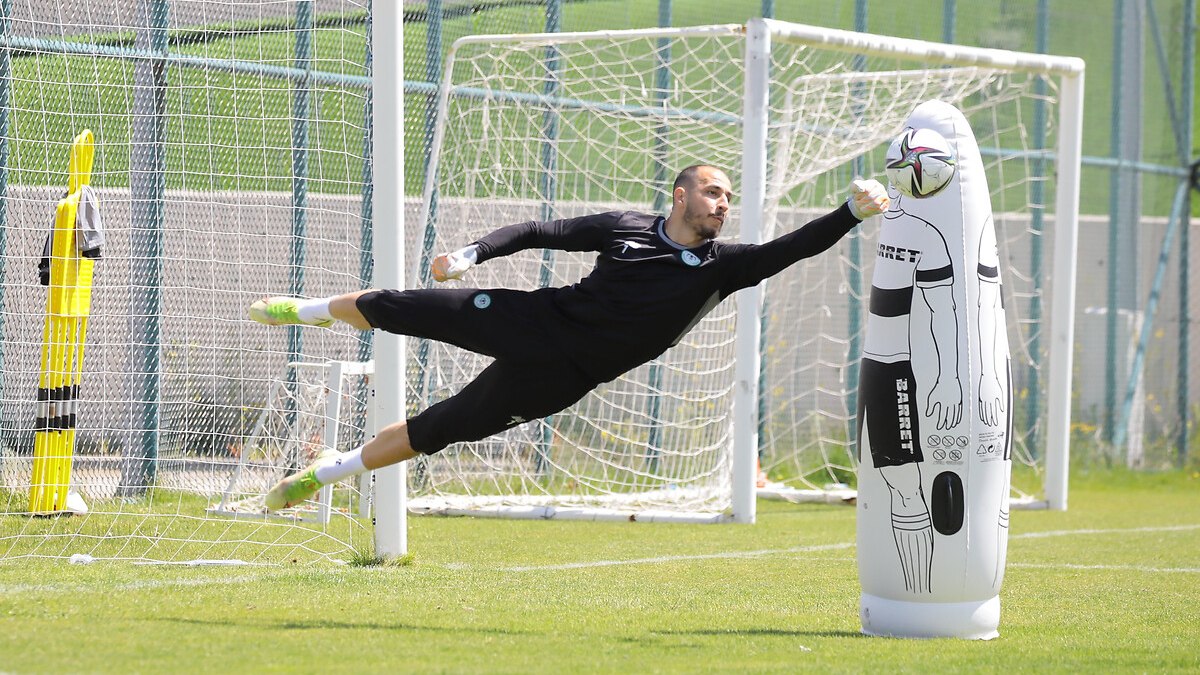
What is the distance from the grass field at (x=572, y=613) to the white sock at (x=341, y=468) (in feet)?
1.70

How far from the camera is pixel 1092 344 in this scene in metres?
19.1

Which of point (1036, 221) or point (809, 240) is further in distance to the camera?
point (1036, 221)

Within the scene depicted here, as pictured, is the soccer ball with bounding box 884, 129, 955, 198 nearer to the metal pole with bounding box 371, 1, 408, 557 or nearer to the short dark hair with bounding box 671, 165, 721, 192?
the short dark hair with bounding box 671, 165, 721, 192

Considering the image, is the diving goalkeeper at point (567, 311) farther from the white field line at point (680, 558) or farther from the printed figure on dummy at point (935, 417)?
the white field line at point (680, 558)

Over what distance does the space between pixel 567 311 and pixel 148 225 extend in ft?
13.2

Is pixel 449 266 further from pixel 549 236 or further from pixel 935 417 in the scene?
pixel 935 417

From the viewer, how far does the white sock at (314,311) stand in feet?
22.2

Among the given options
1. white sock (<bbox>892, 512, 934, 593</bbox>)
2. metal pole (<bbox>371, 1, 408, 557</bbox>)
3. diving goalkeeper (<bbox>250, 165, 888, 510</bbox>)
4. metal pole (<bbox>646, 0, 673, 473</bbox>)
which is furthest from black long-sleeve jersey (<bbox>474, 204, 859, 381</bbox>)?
metal pole (<bbox>646, 0, 673, 473</bbox>)

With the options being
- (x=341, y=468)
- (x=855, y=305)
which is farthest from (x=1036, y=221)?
(x=341, y=468)

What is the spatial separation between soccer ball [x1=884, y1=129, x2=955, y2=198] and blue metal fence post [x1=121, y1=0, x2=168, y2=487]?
4.54m

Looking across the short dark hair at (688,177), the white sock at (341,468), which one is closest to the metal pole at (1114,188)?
the short dark hair at (688,177)

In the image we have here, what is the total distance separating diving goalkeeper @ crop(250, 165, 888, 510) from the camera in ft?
21.8

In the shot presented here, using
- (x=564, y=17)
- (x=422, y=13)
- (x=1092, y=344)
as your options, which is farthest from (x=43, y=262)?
(x=1092, y=344)

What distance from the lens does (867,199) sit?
6059mm
